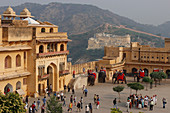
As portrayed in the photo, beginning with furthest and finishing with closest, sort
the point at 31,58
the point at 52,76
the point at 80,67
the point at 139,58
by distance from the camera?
the point at 139,58
the point at 80,67
the point at 52,76
the point at 31,58

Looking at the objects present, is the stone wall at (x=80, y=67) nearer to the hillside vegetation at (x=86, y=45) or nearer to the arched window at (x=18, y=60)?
the arched window at (x=18, y=60)

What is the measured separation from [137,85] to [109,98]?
11.1ft

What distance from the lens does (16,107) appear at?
22969mm

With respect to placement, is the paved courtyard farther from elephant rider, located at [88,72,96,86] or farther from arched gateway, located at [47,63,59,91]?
arched gateway, located at [47,63,59,91]

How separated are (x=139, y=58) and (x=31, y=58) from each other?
79.2 feet

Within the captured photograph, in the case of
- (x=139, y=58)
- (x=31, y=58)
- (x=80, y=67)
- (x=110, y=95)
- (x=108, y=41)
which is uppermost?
(x=108, y=41)

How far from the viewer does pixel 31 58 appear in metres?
36.6

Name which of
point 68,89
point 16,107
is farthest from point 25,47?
point 16,107

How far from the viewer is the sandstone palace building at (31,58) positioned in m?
33.4

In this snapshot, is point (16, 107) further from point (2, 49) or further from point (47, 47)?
point (47, 47)

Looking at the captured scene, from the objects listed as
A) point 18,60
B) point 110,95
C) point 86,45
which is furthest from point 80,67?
point 86,45

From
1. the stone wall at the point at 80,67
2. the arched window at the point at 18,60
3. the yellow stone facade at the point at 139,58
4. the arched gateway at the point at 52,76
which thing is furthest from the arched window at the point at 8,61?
the yellow stone facade at the point at 139,58

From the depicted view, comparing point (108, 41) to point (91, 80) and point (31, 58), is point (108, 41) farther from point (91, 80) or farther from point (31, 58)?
point (31, 58)

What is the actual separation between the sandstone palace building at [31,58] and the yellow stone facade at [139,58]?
42.9ft
